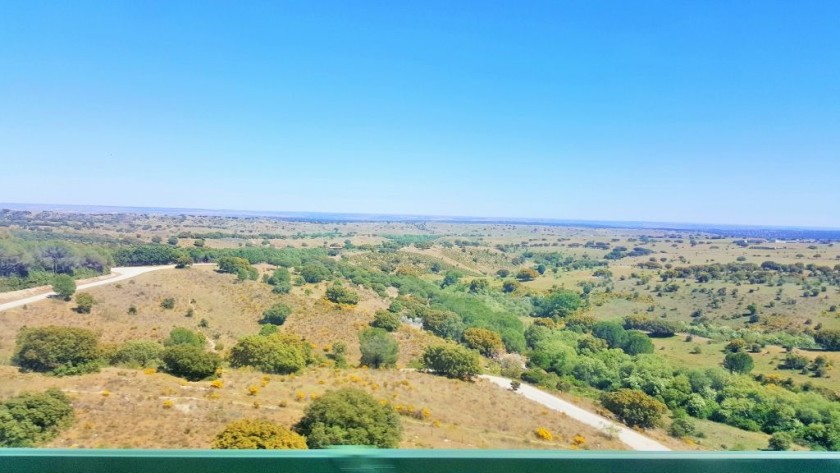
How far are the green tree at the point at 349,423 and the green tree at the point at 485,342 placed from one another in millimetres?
14099

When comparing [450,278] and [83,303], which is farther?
[450,278]

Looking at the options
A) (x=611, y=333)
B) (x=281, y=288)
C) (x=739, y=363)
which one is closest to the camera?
(x=739, y=363)

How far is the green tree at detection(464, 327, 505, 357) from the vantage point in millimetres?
23359

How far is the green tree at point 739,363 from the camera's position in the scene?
19.2 metres

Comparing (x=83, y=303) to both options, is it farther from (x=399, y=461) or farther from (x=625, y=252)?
(x=625, y=252)

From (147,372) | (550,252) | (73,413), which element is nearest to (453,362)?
(147,372)

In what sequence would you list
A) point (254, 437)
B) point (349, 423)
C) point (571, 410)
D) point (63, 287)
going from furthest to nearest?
point (63, 287)
point (571, 410)
point (349, 423)
point (254, 437)

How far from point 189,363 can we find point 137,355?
8.66ft

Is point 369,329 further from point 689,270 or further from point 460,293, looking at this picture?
point 689,270

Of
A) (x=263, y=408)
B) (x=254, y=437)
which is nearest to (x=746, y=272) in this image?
(x=263, y=408)

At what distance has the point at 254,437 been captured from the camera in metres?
7.30

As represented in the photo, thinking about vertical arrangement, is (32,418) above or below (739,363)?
above

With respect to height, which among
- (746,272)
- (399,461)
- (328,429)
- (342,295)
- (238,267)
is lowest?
(342,295)

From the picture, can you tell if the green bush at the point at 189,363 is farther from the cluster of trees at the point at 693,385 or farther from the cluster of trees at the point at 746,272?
the cluster of trees at the point at 746,272
